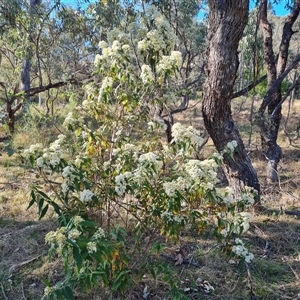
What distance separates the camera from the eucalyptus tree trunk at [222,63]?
Answer: 261 centimetres

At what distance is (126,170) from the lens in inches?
→ 73.5

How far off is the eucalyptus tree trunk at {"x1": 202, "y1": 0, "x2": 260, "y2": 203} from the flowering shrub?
85cm

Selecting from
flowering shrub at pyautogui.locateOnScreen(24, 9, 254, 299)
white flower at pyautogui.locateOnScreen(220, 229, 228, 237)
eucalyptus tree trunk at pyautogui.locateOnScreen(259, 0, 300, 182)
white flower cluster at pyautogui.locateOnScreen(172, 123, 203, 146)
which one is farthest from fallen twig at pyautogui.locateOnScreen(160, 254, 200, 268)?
eucalyptus tree trunk at pyautogui.locateOnScreen(259, 0, 300, 182)

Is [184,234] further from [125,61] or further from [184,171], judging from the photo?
[125,61]

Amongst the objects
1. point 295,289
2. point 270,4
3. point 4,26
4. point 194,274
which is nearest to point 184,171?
point 194,274

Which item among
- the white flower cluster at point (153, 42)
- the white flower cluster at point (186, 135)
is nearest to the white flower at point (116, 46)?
the white flower cluster at point (153, 42)

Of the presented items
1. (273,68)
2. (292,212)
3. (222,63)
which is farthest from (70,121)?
(273,68)

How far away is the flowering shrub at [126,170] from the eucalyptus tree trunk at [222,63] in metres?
0.85

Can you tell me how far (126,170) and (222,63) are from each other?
1374 mm

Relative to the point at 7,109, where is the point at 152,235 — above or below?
below

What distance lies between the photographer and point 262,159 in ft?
19.7

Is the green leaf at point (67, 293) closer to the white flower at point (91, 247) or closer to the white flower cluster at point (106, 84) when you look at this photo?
the white flower at point (91, 247)

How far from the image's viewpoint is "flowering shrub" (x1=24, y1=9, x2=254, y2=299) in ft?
5.42

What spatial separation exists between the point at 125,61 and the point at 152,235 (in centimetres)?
106
